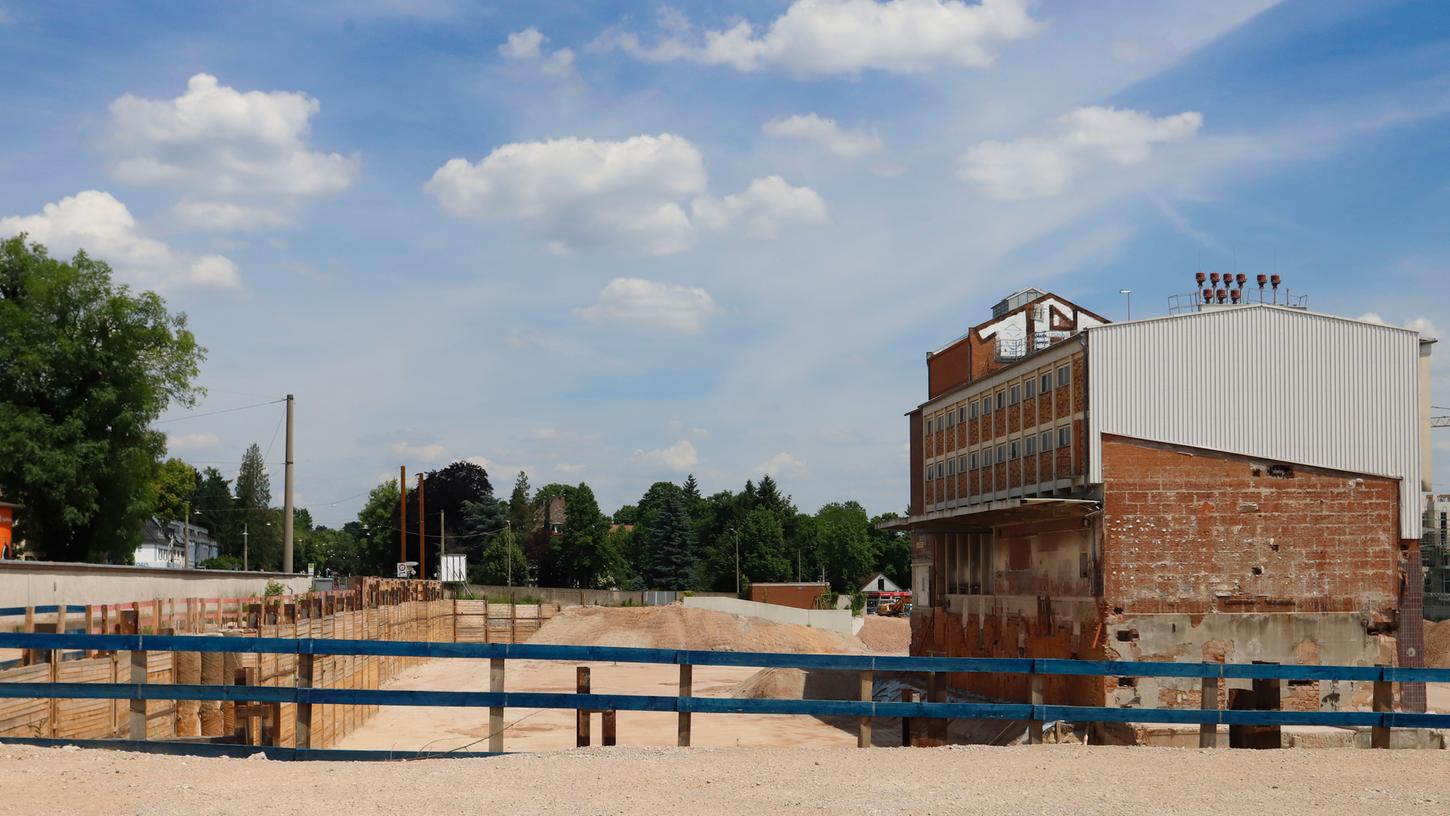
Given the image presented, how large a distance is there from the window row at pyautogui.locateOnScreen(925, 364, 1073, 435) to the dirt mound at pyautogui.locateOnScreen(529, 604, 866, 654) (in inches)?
1139

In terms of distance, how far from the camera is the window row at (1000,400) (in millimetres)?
39000

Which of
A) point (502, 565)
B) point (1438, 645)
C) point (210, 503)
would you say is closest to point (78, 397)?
point (1438, 645)

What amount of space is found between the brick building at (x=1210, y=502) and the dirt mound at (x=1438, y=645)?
24944 millimetres

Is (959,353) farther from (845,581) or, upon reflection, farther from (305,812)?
(845,581)

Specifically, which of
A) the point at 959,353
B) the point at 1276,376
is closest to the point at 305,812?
the point at 1276,376

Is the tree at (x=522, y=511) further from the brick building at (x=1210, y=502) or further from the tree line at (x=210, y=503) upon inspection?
the brick building at (x=1210, y=502)

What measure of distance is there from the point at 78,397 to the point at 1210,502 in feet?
146

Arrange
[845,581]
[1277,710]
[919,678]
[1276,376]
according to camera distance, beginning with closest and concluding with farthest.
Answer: [1277,710], [1276,376], [919,678], [845,581]

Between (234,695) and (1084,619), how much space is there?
27244 mm

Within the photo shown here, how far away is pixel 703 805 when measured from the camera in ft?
30.5

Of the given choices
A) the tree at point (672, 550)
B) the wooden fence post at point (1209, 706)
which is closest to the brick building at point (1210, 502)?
the wooden fence post at point (1209, 706)

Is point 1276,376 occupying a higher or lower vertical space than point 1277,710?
higher

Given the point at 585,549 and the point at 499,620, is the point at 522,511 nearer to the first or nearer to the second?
the point at 585,549

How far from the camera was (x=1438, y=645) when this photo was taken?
59.8m
